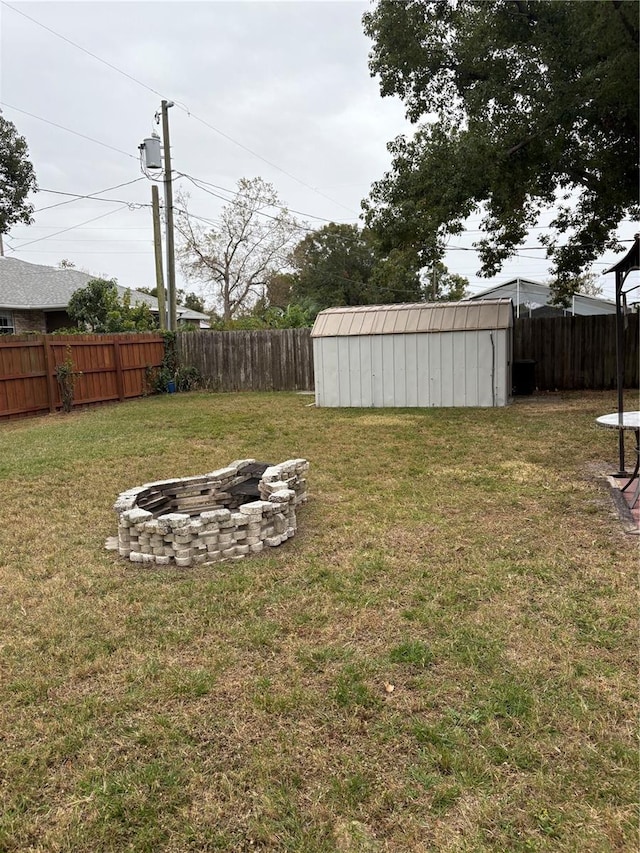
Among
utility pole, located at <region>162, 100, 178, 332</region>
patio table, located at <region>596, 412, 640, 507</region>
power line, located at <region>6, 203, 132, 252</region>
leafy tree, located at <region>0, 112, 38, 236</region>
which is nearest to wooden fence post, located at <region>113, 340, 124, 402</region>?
utility pole, located at <region>162, 100, 178, 332</region>

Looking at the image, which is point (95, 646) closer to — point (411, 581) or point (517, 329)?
point (411, 581)

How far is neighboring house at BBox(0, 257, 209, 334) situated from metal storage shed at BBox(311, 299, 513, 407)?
421 inches

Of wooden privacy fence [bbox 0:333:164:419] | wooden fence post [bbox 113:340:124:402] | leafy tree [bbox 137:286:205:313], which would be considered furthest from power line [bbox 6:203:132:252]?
leafy tree [bbox 137:286:205:313]

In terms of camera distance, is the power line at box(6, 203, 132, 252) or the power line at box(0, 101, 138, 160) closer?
the power line at box(0, 101, 138, 160)

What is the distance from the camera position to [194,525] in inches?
139

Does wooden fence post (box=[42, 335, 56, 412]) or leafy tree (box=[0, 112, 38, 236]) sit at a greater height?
leafy tree (box=[0, 112, 38, 236])

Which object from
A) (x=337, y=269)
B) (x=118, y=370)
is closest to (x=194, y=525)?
(x=118, y=370)

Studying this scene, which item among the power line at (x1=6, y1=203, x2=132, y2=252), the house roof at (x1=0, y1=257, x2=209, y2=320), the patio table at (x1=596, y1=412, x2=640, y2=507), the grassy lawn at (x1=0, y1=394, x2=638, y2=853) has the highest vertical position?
the power line at (x1=6, y1=203, x2=132, y2=252)

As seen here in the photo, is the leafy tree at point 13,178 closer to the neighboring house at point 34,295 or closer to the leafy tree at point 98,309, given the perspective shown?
the leafy tree at point 98,309

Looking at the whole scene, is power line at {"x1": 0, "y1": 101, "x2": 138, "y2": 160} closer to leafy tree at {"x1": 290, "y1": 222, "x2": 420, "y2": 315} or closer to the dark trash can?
the dark trash can

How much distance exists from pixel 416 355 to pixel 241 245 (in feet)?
64.5

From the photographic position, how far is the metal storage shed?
10.1 m

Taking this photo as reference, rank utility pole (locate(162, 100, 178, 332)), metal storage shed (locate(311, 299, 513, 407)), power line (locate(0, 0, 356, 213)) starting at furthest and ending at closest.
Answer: utility pole (locate(162, 100, 178, 332))
power line (locate(0, 0, 356, 213))
metal storage shed (locate(311, 299, 513, 407))

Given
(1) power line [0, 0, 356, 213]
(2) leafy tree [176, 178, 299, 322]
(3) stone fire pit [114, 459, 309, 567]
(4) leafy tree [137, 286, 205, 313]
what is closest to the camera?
(3) stone fire pit [114, 459, 309, 567]
